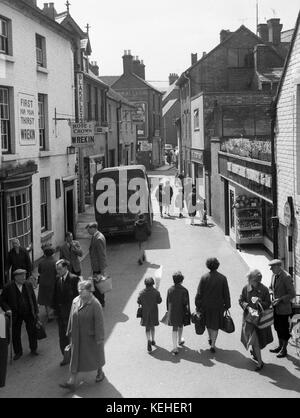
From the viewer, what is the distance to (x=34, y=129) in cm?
1753

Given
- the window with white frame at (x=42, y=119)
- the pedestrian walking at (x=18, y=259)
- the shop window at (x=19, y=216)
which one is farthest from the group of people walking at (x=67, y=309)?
the window with white frame at (x=42, y=119)

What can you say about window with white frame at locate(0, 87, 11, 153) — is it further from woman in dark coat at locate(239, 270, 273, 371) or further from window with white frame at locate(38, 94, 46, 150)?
woman in dark coat at locate(239, 270, 273, 371)

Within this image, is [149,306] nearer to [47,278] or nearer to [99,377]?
[99,377]

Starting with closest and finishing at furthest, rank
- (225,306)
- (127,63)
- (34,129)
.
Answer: (225,306) → (34,129) → (127,63)

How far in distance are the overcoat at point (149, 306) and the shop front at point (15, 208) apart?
196 inches

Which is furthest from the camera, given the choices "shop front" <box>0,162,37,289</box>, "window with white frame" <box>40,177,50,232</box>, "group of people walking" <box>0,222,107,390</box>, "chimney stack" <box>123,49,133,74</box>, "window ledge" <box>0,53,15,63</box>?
"chimney stack" <box>123,49,133,74</box>

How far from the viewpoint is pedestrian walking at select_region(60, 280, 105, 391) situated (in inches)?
319

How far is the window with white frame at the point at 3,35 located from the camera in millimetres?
15305

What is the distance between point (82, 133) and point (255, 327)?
560 inches

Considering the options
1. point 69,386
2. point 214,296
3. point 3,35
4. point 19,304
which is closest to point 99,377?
point 69,386

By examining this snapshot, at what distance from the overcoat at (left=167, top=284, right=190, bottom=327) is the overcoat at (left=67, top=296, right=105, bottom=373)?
1.87 m

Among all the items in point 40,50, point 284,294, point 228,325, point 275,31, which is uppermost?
point 275,31

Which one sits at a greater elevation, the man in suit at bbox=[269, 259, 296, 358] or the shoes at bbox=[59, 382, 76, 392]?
the man in suit at bbox=[269, 259, 296, 358]

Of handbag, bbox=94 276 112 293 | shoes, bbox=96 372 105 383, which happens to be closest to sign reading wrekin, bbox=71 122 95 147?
handbag, bbox=94 276 112 293
